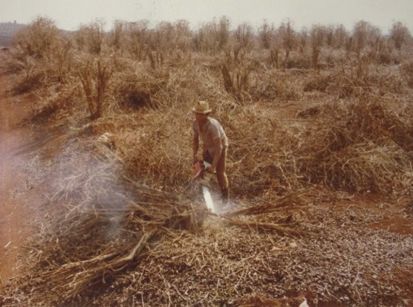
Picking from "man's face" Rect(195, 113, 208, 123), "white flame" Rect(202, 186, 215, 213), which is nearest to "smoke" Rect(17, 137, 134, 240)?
"white flame" Rect(202, 186, 215, 213)

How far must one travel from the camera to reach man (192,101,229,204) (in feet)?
Result: 16.4

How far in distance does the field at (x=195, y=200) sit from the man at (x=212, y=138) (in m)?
0.45

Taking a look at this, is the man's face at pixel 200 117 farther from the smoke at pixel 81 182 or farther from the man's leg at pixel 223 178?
the smoke at pixel 81 182

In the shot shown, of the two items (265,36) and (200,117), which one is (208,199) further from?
(265,36)

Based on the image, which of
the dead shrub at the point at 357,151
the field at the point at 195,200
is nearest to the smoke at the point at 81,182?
the field at the point at 195,200

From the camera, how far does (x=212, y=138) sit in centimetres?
509

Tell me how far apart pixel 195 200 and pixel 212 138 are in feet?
2.61

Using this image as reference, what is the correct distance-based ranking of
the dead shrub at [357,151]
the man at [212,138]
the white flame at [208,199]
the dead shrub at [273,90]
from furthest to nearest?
1. the dead shrub at [273,90]
2. the dead shrub at [357,151]
3. the man at [212,138]
4. the white flame at [208,199]

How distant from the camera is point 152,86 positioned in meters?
9.84

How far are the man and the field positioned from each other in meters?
0.45

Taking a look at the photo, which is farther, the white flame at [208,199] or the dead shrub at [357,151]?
the dead shrub at [357,151]

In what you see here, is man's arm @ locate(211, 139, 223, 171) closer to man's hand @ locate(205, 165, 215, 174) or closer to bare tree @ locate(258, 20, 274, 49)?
man's hand @ locate(205, 165, 215, 174)

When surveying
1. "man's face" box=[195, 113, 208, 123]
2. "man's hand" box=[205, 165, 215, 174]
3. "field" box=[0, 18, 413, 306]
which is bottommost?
"field" box=[0, 18, 413, 306]

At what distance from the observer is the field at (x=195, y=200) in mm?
3924
